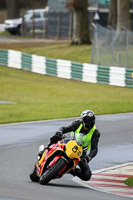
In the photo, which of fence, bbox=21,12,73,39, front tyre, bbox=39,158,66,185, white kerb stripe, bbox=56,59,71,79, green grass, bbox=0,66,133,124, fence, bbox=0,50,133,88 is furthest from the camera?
fence, bbox=21,12,73,39

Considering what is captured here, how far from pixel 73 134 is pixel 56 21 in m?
47.5

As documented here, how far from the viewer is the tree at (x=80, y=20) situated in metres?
44.8

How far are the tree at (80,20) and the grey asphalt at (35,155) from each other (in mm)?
23280

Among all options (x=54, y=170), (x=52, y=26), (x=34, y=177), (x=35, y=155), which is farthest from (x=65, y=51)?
(x=54, y=170)

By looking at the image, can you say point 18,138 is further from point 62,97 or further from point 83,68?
point 83,68

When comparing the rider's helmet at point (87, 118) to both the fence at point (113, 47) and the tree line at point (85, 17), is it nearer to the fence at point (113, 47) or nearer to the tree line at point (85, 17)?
the fence at point (113, 47)

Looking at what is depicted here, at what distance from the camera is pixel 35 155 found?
14.9 metres

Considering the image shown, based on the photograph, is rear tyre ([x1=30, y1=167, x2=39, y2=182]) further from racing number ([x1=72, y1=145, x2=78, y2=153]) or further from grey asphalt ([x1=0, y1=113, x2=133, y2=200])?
racing number ([x1=72, y1=145, x2=78, y2=153])

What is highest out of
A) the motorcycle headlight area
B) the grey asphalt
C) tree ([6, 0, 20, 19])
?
the motorcycle headlight area

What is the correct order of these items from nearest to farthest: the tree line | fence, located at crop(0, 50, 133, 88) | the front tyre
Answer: the front tyre, fence, located at crop(0, 50, 133, 88), the tree line

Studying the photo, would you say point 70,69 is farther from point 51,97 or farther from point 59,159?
point 59,159

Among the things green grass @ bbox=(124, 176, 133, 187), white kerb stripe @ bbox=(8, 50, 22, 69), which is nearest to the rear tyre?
green grass @ bbox=(124, 176, 133, 187)

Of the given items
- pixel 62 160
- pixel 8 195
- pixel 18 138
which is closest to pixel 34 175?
pixel 62 160

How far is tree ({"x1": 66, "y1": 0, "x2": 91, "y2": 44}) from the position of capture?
4475cm
